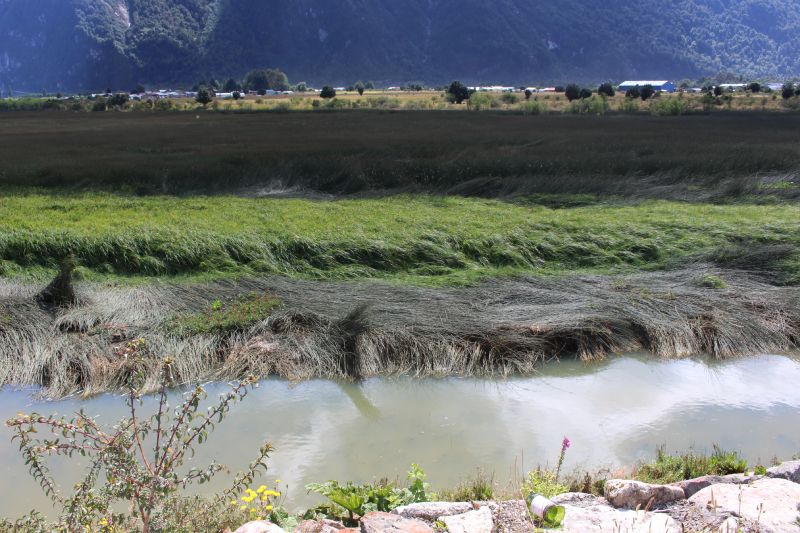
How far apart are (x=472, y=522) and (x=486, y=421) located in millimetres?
2201

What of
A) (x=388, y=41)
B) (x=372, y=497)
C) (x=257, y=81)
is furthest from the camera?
(x=388, y=41)

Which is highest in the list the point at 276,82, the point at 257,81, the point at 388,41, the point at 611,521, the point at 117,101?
the point at 388,41

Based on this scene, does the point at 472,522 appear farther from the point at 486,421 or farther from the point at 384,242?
the point at 384,242

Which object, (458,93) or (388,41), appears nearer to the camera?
(458,93)

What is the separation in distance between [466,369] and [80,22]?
222m

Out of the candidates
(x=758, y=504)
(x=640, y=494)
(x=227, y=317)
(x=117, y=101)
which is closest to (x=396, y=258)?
(x=227, y=317)

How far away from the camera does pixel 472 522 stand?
10.1 feet

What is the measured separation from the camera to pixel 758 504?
10.5 ft

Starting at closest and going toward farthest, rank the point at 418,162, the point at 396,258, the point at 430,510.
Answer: the point at 430,510 < the point at 396,258 < the point at 418,162

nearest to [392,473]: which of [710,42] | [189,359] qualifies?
[189,359]

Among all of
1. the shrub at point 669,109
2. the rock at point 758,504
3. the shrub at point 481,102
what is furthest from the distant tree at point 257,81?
the rock at point 758,504

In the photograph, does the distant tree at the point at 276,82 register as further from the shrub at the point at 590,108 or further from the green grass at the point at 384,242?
the green grass at the point at 384,242

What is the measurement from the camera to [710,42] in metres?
174

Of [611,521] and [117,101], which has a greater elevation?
[117,101]
